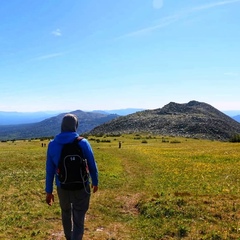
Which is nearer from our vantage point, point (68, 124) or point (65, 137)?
point (65, 137)

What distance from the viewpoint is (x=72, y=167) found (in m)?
8.84

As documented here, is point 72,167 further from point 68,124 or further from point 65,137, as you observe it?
point 68,124

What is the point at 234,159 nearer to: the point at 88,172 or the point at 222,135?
the point at 88,172

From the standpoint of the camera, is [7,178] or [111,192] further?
[7,178]

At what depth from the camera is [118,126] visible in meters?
174

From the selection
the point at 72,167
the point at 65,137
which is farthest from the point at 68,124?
the point at 72,167

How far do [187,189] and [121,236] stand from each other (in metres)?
9.87

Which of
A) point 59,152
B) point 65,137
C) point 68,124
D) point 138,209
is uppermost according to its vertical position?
point 68,124

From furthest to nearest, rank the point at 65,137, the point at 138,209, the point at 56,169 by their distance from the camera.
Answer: the point at 138,209 → the point at 56,169 → the point at 65,137

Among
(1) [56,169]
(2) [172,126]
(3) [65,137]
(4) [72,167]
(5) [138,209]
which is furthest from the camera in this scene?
(2) [172,126]

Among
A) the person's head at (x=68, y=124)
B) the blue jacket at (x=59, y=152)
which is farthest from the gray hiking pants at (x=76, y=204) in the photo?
the person's head at (x=68, y=124)

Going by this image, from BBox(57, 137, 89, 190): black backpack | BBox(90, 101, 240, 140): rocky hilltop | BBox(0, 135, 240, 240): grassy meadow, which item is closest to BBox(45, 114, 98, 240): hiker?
BBox(57, 137, 89, 190): black backpack

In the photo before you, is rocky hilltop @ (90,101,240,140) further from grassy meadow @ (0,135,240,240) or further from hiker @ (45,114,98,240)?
hiker @ (45,114,98,240)

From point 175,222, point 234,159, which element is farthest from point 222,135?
point 175,222
